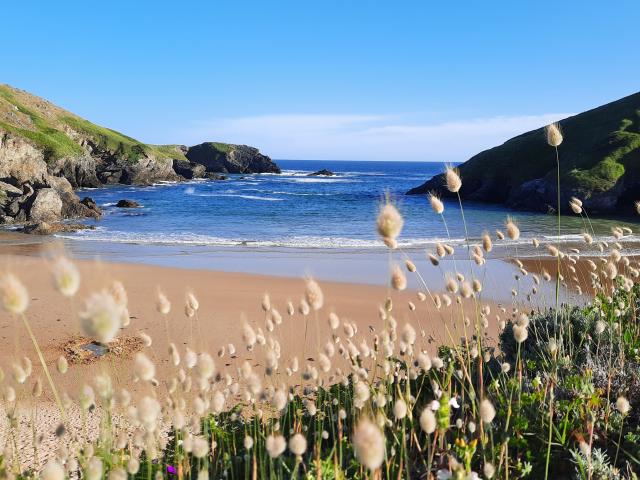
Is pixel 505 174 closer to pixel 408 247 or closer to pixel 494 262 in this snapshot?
pixel 408 247

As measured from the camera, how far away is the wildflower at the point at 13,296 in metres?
1.78

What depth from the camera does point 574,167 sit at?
4156cm

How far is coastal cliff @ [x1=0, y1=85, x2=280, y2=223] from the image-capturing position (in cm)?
3050

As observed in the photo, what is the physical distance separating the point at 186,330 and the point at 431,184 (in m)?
48.7

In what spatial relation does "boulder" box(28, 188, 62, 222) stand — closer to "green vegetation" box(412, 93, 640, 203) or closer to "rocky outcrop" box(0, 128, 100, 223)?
"rocky outcrop" box(0, 128, 100, 223)

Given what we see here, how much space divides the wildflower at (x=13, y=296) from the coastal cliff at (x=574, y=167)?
38.1m

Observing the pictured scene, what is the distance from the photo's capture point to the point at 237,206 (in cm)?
4459

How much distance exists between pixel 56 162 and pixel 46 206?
28.3 m

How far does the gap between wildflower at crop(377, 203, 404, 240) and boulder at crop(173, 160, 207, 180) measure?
8418 centimetres

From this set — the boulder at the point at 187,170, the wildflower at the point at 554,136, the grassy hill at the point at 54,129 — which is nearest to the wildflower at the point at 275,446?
the wildflower at the point at 554,136

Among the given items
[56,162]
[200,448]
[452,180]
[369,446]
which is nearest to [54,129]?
[56,162]

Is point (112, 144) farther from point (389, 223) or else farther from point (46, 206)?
point (389, 223)

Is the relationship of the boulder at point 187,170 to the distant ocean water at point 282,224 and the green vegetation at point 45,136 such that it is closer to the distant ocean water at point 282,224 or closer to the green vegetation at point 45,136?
the green vegetation at point 45,136

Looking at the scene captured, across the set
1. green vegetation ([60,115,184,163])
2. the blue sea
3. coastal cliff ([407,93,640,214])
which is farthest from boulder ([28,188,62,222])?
green vegetation ([60,115,184,163])
